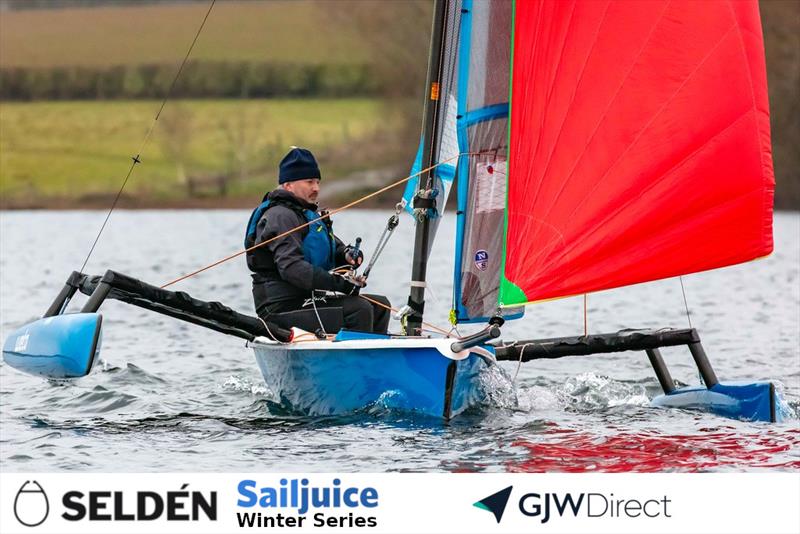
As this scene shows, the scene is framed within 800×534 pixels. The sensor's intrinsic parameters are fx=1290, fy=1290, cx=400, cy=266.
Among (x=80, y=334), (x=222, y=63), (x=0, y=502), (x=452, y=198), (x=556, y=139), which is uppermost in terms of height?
(x=222, y=63)

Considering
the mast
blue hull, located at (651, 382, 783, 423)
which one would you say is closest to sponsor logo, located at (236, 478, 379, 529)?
the mast

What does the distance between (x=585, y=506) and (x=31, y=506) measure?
2227mm

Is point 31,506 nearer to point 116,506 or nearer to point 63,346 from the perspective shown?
point 116,506

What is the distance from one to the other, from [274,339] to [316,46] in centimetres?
3701

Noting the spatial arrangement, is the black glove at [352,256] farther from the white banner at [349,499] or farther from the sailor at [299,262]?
the white banner at [349,499]

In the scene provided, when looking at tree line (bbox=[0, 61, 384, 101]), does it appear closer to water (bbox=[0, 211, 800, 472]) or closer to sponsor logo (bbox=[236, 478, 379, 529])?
water (bbox=[0, 211, 800, 472])

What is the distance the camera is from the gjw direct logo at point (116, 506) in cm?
511

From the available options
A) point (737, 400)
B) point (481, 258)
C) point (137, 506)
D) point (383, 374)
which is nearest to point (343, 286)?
point (383, 374)

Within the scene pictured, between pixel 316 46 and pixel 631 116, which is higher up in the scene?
pixel 316 46

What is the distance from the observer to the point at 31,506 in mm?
5156

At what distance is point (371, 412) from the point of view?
7.45 meters

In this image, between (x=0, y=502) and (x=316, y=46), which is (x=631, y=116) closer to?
(x=0, y=502)

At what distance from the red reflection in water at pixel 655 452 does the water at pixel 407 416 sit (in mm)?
13

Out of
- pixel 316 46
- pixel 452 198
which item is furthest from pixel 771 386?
pixel 316 46
